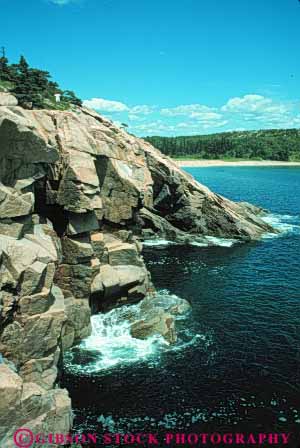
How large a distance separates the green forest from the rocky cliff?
1399 cm

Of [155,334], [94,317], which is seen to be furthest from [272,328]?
[94,317]

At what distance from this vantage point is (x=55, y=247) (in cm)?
4025

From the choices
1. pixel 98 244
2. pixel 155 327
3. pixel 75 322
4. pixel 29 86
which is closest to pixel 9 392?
pixel 75 322

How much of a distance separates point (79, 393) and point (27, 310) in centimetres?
799

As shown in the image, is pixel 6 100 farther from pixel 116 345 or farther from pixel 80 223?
pixel 116 345

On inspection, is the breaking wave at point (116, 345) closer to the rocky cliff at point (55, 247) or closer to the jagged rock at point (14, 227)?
the rocky cliff at point (55, 247)

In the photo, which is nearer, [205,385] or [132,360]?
[205,385]

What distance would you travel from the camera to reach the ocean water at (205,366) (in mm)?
29922

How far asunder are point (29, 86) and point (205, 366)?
198ft

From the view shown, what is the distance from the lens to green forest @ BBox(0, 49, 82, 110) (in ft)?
240

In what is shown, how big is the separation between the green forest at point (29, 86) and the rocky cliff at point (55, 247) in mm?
13986

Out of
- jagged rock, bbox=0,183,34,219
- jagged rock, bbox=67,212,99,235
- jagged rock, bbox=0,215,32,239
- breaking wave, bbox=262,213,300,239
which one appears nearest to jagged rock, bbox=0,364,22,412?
jagged rock, bbox=0,215,32,239

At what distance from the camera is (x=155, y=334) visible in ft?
137

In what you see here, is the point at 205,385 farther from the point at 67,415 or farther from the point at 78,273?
the point at 78,273
